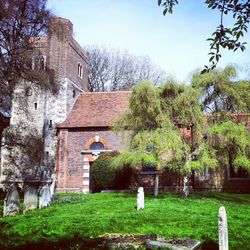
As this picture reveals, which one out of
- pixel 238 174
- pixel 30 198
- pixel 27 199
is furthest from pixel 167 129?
pixel 238 174

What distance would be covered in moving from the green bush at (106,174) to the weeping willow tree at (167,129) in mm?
4403

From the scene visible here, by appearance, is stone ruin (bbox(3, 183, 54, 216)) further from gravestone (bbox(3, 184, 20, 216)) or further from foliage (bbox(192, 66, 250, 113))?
foliage (bbox(192, 66, 250, 113))

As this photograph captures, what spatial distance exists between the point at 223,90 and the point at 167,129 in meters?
3.52

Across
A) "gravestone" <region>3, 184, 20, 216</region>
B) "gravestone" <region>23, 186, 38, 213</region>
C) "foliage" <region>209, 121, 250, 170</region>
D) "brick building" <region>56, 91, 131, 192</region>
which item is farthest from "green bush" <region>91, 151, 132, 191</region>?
"gravestone" <region>3, 184, 20, 216</region>

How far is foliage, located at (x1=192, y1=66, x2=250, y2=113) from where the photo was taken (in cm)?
1716

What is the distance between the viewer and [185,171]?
1694cm

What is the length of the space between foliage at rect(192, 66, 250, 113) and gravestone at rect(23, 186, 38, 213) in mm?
9672

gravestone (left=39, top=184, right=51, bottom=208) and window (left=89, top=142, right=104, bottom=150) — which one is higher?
window (left=89, top=142, right=104, bottom=150)

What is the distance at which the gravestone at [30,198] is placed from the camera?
1412 centimetres

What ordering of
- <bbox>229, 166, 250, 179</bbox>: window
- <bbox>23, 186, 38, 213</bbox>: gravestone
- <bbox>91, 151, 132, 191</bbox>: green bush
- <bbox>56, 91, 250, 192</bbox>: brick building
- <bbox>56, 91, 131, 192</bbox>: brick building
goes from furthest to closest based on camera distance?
<bbox>56, 91, 131, 192</bbox>: brick building, <bbox>56, 91, 250, 192</bbox>: brick building, <bbox>229, 166, 250, 179</bbox>: window, <bbox>91, 151, 132, 191</bbox>: green bush, <bbox>23, 186, 38, 213</bbox>: gravestone

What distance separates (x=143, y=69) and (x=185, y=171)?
1227 inches

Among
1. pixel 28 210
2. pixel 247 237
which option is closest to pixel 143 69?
pixel 28 210

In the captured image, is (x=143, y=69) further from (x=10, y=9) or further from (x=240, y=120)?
(x=10, y=9)

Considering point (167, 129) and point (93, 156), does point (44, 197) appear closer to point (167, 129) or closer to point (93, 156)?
point (167, 129)
